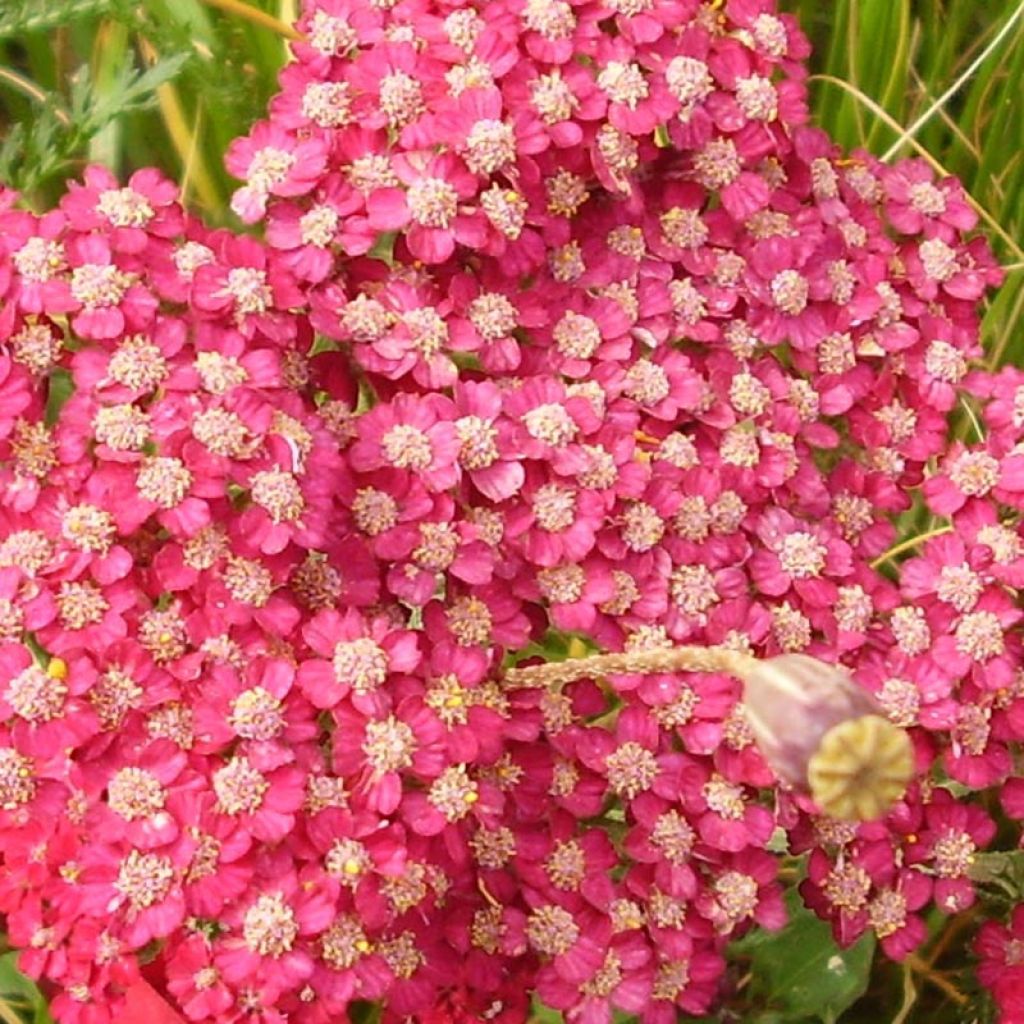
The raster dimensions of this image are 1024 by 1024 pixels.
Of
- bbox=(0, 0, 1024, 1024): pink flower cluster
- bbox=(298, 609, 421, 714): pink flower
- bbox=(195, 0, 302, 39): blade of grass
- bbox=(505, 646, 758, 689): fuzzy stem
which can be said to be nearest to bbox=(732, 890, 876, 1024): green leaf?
bbox=(0, 0, 1024, 1024): pink flower cluster

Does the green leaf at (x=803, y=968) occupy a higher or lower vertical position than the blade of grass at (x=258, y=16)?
lower

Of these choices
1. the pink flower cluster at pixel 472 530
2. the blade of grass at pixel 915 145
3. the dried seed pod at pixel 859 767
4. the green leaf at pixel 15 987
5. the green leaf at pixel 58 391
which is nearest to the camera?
the dried seed pod at pixel 859 767

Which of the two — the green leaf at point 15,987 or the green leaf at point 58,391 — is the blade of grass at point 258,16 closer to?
the green leaf at point 58,391

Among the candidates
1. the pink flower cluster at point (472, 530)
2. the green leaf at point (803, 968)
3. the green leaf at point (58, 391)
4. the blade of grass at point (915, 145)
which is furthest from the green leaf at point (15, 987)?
the blade of grass at point (915, 145)

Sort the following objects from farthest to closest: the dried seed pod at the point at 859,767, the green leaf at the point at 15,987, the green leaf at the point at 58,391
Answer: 1. the green leaf at the point at 15,987
2. the green leaf at the point at 58,391
3. the dried seed pod at the point at 859,767

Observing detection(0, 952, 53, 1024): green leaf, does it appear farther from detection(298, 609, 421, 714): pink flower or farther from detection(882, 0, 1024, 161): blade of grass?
detection(882, 0, 1024, 161): blade of grass

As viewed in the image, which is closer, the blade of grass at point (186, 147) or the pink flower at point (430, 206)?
the pink flower at point (430, 206)
